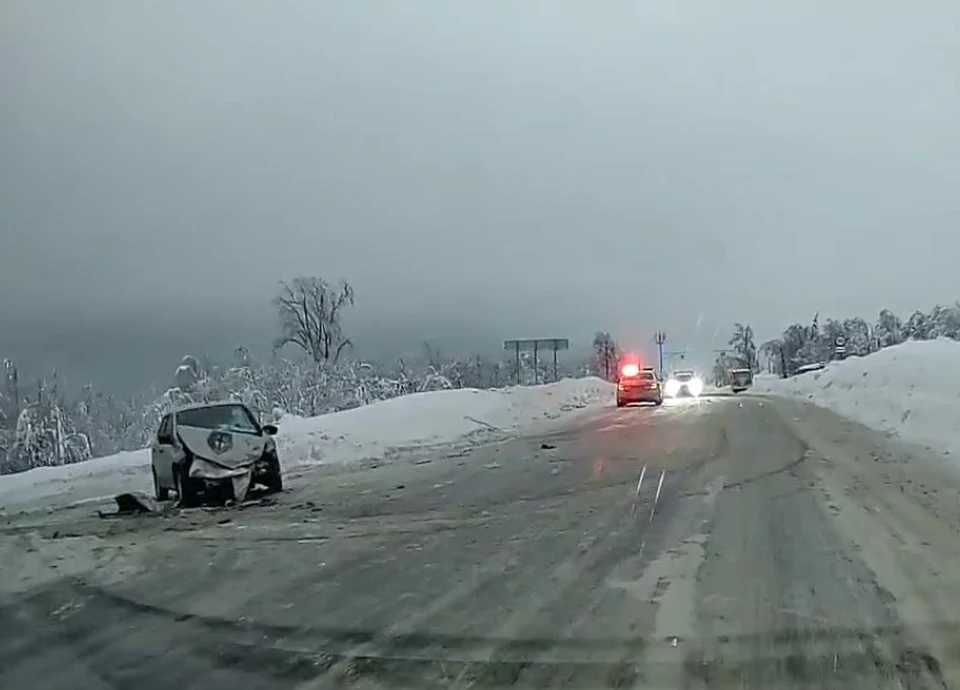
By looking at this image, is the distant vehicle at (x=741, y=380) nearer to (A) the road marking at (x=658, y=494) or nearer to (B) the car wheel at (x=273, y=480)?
(A) the road marking at (x=658, y=494)

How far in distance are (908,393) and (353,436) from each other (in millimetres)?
18810

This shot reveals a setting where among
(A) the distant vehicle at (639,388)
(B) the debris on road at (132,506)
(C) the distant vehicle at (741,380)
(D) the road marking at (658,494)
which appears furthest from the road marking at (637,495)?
(C) the distant vehicle at (741,380)

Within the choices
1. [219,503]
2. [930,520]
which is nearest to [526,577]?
[930,520]

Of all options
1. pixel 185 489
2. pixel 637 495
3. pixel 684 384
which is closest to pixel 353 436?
pixel 185 489

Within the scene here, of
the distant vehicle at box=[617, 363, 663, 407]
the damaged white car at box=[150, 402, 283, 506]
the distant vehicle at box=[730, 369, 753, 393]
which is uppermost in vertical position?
the distant vehicle at box=[730, 369, 753, 393]

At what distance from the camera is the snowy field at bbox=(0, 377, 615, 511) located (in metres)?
20.3

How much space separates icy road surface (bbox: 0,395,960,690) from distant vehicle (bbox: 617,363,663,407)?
35198 millimetres

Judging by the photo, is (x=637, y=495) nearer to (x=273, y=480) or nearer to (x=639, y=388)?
(x=273, y=480)

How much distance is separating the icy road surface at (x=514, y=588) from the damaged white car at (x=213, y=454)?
88 centimetres

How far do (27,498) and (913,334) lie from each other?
475ft

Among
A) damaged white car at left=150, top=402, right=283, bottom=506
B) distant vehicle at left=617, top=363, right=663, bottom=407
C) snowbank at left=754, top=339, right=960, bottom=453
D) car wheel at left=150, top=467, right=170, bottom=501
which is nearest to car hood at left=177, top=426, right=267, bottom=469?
damaged white car at left=150, top=402, right=283, bottom=506

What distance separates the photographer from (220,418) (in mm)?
16312

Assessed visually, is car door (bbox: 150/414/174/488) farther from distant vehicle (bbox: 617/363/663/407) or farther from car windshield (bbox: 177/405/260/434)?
distant vehicle (bbox: 617/363/663/407)

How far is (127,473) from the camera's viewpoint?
22.4m
